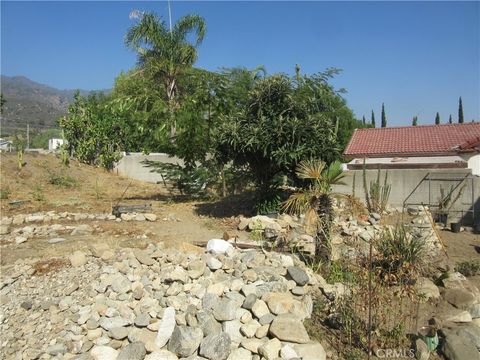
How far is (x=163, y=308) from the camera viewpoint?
15.6 feet

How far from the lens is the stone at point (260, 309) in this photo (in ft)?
14.9

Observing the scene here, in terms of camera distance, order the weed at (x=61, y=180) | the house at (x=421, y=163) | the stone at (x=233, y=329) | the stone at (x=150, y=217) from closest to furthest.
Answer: the stone at (x=233, y=329) < the stone at (x=150, y=217) < the house at (x=421, y=163) < the weed at (x=61, y=180)

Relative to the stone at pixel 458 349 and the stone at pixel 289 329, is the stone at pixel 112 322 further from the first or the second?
the stone at pixel 458 349

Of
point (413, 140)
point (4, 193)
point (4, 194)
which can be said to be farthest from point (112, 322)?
point (413, 140)

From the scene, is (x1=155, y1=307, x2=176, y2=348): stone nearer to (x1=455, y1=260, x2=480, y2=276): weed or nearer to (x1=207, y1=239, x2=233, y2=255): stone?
(x1=207, y1=239, x2=233, y2=255): stone

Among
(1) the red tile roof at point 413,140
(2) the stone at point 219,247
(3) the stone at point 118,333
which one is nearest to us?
(3) the stone at point 118,333

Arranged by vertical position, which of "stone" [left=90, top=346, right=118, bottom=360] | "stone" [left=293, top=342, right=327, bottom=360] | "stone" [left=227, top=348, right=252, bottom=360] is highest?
"stone" [left=293, top=342, right=327, bottom=360]

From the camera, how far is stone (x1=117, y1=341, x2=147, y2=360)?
413 cm

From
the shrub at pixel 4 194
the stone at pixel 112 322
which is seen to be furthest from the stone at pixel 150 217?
the stone at pixel 112 322

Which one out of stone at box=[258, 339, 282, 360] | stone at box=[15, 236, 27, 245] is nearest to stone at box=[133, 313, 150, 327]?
stone at box=[258, 339, 282, 360]

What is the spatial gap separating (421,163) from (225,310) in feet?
54.4

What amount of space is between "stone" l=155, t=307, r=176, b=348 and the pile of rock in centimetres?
1

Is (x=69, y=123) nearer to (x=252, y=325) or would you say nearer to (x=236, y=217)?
(x=236, y=217)

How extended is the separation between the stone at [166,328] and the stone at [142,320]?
0.19 metres
